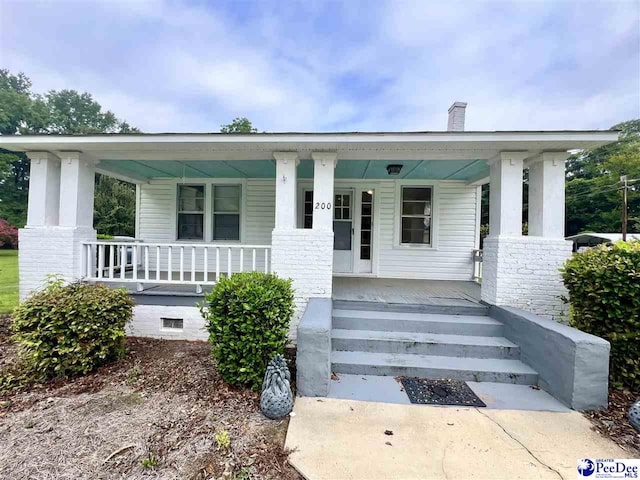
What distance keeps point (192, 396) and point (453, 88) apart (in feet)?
41.4

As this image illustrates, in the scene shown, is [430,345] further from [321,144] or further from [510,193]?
[321,144]

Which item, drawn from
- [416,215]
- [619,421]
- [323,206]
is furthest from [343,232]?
[619,421]

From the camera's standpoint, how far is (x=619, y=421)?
2.43 meters

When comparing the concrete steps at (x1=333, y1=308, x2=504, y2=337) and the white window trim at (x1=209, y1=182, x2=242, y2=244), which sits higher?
the white window trim at (x1=209, y1=182, x2=242, y2=244)

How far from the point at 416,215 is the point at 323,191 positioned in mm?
3200

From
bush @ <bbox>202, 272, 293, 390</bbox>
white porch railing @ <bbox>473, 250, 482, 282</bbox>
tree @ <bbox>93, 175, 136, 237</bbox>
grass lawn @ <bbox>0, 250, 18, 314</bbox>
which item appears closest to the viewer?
bush @ <bbox>202, 272, 293, 390</bbox>

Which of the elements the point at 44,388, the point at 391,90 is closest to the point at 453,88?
the point at 391,90

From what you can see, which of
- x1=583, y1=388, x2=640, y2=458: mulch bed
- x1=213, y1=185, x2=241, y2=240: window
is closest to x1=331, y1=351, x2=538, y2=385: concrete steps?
x1=583, y1=388, x2=640, y2=458: mulch bed

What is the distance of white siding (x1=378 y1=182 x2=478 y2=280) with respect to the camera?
6.36 meters

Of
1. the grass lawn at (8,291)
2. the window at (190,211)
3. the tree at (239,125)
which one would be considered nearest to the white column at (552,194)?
the window at (190,211)

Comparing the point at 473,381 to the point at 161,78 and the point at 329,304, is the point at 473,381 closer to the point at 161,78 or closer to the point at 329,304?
the point at 329,304

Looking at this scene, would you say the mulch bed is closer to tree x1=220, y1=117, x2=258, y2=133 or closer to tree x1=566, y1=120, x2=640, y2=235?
tree x1=220, y1=117, x2=258, y2=133

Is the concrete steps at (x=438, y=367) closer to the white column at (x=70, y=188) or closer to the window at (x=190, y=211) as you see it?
the white column at (x=70, y=188)

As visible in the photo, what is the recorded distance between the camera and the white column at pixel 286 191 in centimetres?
418
